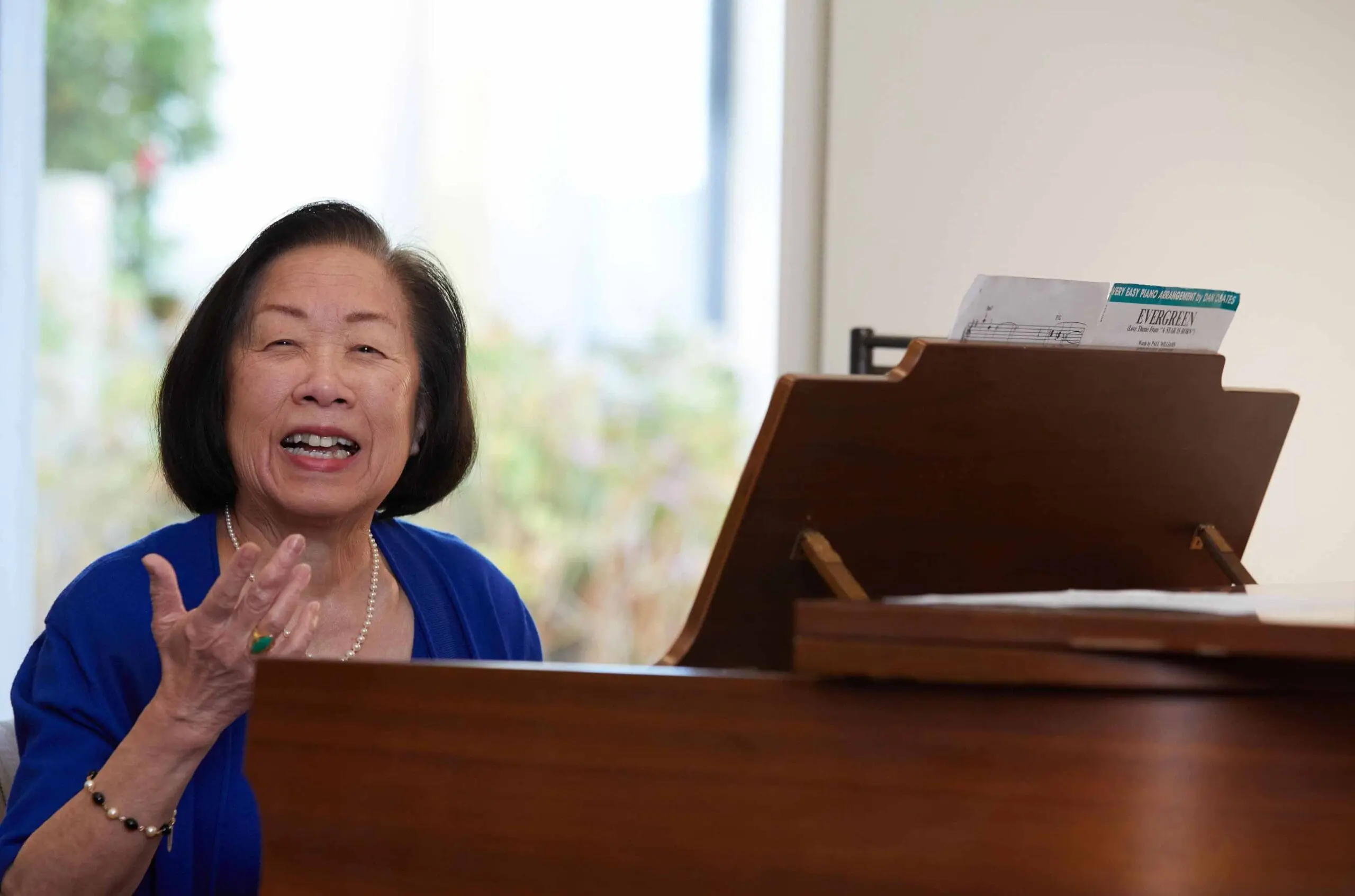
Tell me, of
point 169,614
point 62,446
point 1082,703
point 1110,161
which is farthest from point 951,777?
point 62,446

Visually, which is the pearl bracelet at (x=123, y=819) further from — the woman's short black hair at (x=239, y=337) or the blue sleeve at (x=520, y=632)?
the blue sleeve at (x=520, y=632)

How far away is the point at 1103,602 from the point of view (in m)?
0.94

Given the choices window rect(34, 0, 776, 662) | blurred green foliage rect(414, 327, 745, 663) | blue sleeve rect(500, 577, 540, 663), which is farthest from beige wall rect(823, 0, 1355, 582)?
blue sleeve rect(500, 577, 540, 663)

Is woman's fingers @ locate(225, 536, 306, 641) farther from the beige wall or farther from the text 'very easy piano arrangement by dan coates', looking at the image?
the beige wall

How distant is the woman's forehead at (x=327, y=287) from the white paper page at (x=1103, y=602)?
38.1 inches

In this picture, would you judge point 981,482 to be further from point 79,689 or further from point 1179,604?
point 79,689

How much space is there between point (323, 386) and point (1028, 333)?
85 cm

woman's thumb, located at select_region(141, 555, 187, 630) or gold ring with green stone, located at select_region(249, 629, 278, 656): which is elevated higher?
woman's thumb, located at select_region(141, 555, 187, 630)

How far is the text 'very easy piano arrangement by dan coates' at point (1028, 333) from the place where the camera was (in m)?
1.18

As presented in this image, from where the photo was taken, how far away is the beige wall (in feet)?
9.92

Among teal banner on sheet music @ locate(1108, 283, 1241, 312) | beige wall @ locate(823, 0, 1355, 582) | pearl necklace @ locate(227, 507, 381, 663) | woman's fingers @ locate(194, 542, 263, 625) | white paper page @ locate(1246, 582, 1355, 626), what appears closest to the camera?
white paper page @ locate(1246, 582, 1355, 626)

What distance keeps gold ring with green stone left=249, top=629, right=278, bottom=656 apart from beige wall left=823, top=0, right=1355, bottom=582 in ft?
7.18

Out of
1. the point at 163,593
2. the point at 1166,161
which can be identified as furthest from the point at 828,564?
the point at 1166,161

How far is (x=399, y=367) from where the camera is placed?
5.68 feet
